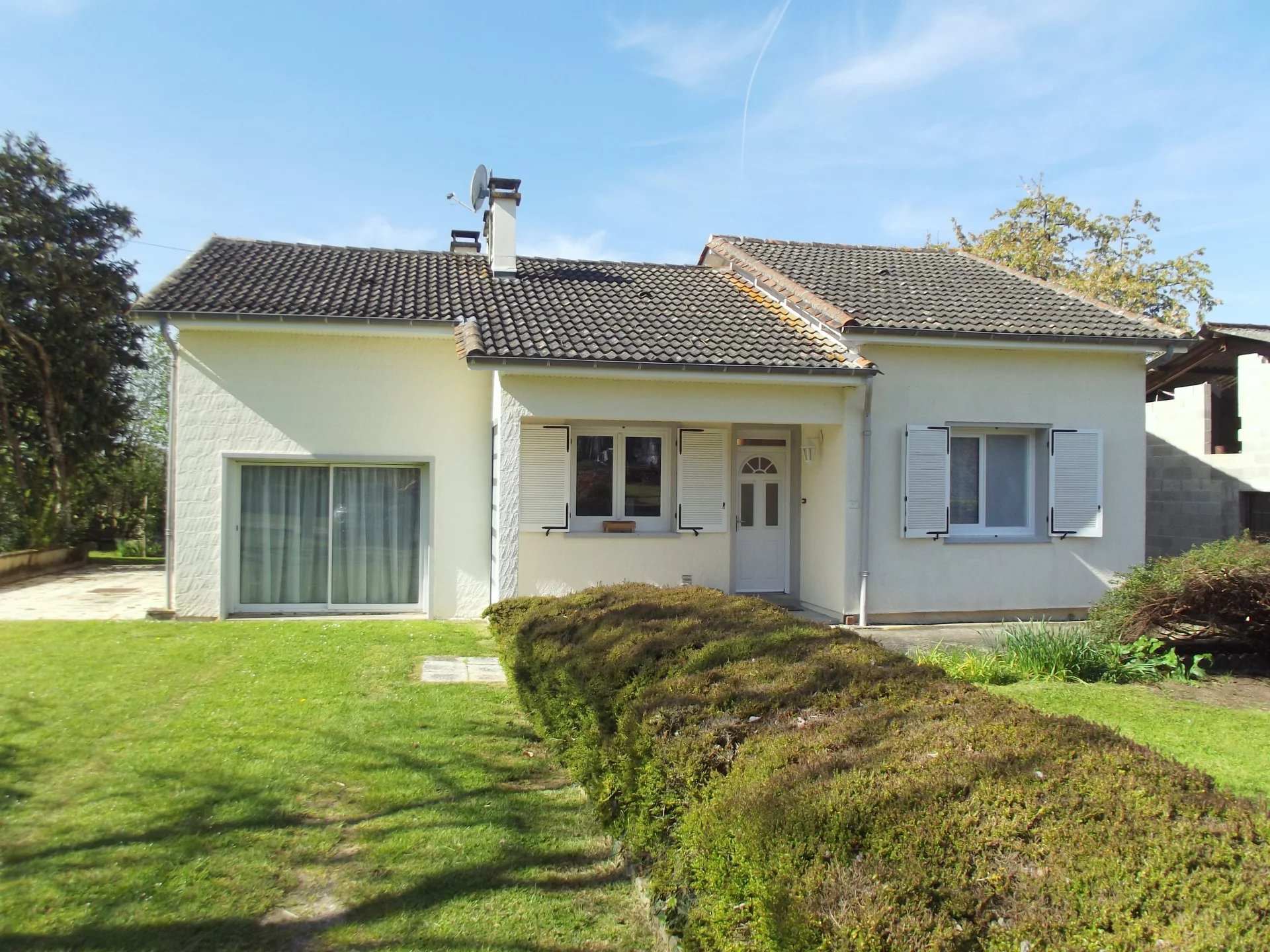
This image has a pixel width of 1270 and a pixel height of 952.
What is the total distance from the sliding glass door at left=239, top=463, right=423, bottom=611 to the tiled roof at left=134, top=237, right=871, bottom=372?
234 cm

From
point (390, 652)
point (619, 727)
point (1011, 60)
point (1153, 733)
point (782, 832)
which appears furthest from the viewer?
point (1011, 60)

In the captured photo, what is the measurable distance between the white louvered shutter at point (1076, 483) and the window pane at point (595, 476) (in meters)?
6.18

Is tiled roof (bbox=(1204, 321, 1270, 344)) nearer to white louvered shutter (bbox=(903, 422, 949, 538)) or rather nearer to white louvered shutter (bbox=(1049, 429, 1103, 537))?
white louvered shutter (bbox=(1049, 429, 1103, 537))

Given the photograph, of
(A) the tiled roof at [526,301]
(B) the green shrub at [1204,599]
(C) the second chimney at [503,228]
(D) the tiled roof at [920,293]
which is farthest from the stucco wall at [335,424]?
(B) the green shrub at [1204,599]

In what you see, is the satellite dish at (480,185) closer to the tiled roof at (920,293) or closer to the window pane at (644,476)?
the tiled roof at (920,293)

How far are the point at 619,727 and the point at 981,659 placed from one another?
5824 millimetres

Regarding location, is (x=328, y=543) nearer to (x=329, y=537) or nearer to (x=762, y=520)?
(x=329, y=537)

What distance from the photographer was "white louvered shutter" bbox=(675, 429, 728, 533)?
43.1ft

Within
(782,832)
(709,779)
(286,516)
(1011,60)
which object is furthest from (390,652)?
(1011,60)

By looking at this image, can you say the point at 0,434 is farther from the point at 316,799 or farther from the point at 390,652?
the point at 316,799

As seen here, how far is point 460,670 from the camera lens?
9.31 metres

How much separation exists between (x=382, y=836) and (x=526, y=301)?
9.88 meters

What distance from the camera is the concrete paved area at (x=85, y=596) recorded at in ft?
41.8

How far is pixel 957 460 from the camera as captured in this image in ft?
43.0
